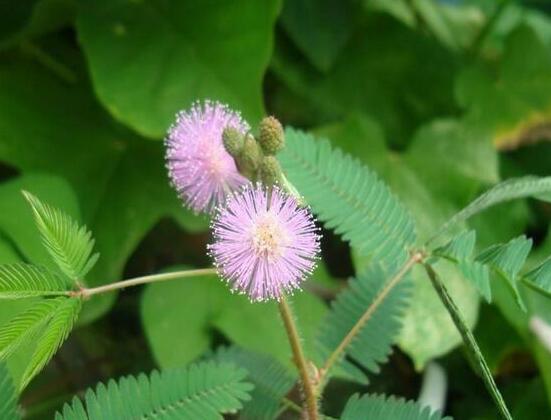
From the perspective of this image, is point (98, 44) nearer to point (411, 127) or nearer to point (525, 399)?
point (411, 127)

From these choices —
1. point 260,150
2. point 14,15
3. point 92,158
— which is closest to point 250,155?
point 260,150

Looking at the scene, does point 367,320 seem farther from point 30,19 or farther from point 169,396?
point 30,19

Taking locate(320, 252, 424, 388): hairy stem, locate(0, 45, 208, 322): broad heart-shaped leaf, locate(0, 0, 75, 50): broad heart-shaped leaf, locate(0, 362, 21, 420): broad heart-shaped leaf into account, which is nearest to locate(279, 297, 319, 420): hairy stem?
locate(320, 252, 424, 388): hairy stem

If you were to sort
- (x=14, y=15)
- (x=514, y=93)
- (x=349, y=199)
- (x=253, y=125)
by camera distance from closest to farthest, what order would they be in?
(x=349, y=199) < (x=253, y=125) < (x=14, y=15) < (x=514, y=93)

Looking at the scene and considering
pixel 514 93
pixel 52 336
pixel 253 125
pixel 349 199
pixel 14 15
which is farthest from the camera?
pixel 514 93

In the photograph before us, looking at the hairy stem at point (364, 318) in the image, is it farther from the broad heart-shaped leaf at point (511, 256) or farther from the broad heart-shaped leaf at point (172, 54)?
the broad heart-shaped leaf at point (172, 54)

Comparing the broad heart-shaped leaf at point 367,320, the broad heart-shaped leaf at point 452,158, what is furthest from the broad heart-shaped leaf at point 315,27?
the broad heart-shaped leaf at point 367,320

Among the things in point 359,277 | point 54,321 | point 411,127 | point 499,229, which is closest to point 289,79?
point 411,127
